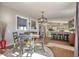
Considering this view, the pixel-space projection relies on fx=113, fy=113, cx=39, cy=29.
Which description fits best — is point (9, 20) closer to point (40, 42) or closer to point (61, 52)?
point (40, 42)

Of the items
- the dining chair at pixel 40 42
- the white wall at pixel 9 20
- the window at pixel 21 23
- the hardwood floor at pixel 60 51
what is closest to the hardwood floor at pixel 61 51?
the hardwood floor at pixel 60 51

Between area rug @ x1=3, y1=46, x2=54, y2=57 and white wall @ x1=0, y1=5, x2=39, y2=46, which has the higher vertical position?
white wall @ x1=0, y1=5, x2=39, y2=46

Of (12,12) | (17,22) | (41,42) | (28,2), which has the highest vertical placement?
(28,2)

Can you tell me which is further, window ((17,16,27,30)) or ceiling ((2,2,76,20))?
window ((17,16,27,30))

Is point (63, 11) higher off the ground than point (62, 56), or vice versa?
point (63, 11)

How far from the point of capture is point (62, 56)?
7.34ft

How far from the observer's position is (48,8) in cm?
223

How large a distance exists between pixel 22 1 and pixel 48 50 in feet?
3.62

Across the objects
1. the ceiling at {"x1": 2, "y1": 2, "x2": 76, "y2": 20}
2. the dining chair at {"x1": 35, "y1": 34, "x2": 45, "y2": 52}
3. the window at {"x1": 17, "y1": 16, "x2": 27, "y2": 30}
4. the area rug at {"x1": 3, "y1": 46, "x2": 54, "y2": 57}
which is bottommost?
the area rug at {"x1": 3, "y1": 46, "x2": 54, "y2": 57}

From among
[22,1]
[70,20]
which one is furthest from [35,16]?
[70,20]

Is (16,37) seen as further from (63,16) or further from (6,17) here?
(63,16)

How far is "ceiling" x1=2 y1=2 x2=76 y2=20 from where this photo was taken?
219cm

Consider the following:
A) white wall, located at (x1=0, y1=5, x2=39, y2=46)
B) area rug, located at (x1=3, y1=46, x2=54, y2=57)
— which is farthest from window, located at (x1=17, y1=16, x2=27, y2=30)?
area rug, located at (x1=3, y1=46, x2=54, y2=57)

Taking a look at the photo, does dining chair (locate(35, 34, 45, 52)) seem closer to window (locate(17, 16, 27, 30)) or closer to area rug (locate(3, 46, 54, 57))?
area rug (locate(3, 46, 54, 57))
